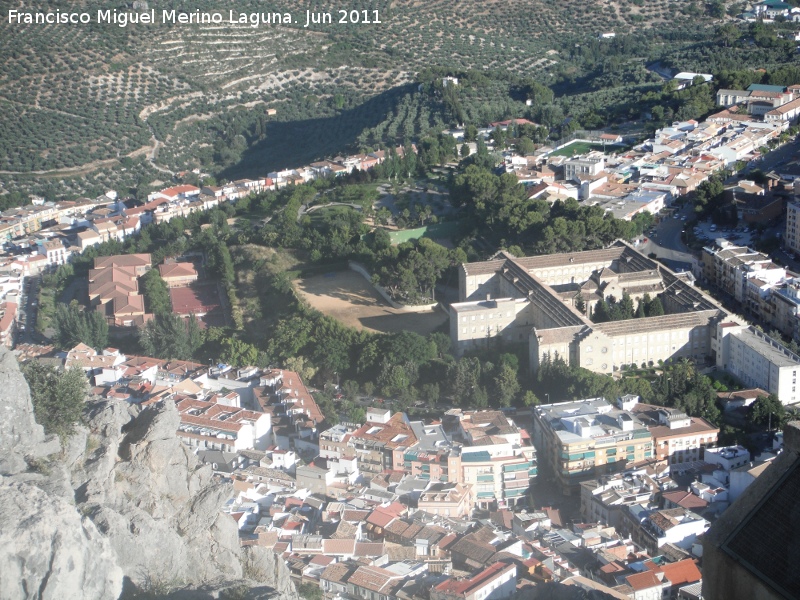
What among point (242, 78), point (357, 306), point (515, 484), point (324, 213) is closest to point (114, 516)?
point (515, 484)

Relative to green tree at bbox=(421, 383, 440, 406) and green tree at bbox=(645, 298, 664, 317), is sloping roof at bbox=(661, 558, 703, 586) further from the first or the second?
green tree at bbox=(645, 298, 664, 317)

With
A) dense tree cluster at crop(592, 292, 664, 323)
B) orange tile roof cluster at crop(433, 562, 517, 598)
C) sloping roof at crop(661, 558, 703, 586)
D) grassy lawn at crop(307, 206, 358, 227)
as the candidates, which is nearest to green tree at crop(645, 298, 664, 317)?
dense tree cluster at crop(592, 292, 664, 323)

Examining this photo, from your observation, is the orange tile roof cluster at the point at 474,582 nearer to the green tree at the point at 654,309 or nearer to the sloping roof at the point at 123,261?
the green tree at the point at 654,309

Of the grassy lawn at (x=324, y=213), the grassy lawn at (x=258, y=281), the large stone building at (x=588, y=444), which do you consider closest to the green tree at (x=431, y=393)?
the large stone building at (x=588, y=444)

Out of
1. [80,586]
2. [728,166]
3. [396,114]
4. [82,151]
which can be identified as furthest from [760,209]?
[82,151]

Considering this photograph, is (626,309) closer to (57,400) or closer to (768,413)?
(768,413)
